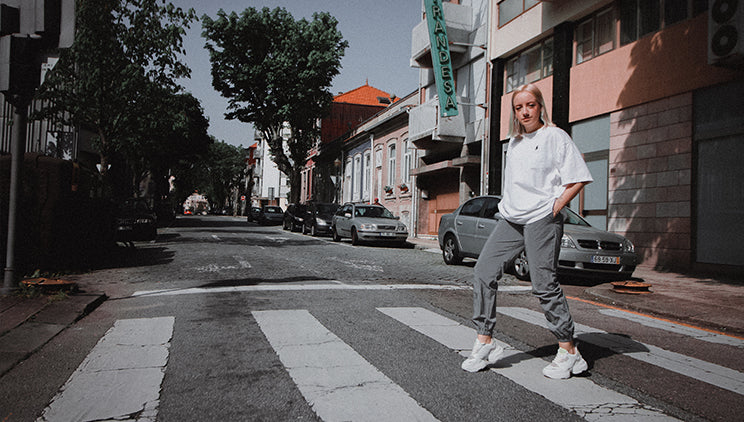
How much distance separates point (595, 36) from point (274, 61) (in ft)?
74.0

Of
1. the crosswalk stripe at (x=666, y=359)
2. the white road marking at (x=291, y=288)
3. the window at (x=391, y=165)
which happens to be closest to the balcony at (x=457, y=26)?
the window at (x=391, y=165)

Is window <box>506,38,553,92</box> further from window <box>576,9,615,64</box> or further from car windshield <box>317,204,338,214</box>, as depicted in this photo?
car windshield <box>317,204,338,214</box>

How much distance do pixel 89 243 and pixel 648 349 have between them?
9159 mm

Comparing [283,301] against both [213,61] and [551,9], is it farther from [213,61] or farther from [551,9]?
[213,61]

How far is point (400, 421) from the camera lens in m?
2.65

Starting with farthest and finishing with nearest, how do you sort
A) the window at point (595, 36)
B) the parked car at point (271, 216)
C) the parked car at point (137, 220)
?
the parked car at point (271, 216)
the parked car at point (137, 220)
the window at point (595, 36)

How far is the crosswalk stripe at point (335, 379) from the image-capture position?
9.11ft

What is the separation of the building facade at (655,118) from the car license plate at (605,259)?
11.3 feet

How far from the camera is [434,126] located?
869 inches

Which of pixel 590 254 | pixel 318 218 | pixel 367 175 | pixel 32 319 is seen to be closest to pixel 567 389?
pixel 32 319

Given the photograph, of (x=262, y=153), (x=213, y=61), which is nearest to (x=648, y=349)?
(x=213, y=61)

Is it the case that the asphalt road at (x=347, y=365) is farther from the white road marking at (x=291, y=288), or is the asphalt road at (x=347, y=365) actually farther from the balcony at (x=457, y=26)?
the balcony at (x=457, y=26)

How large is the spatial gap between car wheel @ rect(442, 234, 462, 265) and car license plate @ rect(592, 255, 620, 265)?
336 centimetres

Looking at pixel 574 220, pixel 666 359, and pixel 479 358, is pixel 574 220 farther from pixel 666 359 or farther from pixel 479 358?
pixel 479 358
